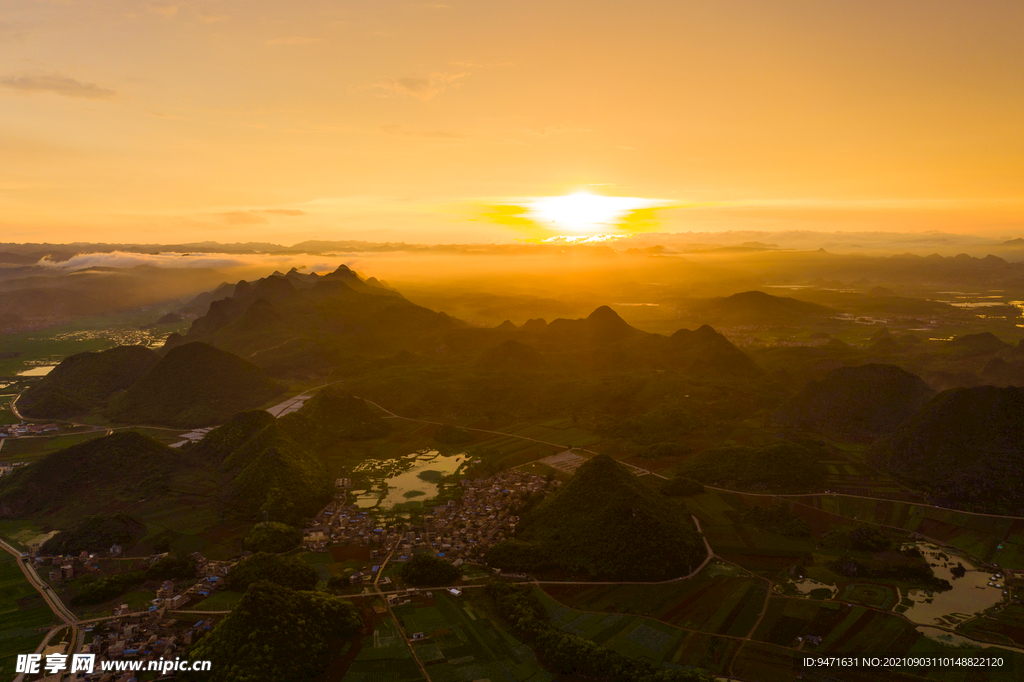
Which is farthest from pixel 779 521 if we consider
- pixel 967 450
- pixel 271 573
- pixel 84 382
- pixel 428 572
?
pixel 84 382

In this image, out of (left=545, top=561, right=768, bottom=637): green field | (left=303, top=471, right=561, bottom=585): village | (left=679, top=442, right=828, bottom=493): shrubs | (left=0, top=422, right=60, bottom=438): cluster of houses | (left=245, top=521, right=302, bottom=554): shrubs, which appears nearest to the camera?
(left=545, top=561, right=768, bottom=637): green field

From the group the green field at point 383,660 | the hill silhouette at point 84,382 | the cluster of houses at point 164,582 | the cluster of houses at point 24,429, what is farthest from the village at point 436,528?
the hill silhouette at point 84,382

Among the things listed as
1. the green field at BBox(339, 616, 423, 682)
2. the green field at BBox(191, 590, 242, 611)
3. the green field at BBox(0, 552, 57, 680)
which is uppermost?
the green field at BBox(191, 590, 242, 611)

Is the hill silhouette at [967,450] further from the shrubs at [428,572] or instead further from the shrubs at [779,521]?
the shrubs at [428,572]

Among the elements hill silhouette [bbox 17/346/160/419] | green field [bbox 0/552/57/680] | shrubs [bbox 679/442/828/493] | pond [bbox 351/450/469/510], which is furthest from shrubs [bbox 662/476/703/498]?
hill silhouette [bbox 17/346/160/419]

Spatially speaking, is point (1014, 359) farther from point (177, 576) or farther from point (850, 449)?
point (177, 576)

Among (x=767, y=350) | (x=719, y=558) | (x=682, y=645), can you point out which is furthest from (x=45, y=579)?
(x=767, y=350)

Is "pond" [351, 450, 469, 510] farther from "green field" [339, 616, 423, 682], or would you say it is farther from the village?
"green field" [339, 616, 423, 682]
